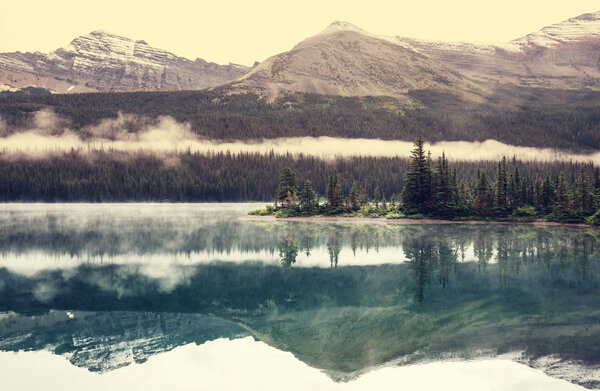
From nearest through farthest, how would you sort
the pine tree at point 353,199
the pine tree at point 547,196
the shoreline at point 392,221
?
the shoreline at point 392,221
the pine tree at point 547,196
the pine tree at point 353,199

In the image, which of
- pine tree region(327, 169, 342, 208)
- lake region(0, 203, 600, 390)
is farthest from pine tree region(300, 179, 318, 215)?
lake region(0, 203, 600, 390)

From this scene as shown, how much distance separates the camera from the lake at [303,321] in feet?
71.8

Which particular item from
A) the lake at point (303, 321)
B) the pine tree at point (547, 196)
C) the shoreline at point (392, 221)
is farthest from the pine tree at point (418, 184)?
the lake at point (303, 321)

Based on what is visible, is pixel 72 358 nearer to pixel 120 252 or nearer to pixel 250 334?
pixel 250 334

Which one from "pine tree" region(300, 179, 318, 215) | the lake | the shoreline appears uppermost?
the lake

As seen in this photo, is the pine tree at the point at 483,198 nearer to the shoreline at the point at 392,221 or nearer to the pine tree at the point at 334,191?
the shoreline at the point at 392,221

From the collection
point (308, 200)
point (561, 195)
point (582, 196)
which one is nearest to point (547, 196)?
point (561, 195)

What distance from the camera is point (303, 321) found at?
2991cm

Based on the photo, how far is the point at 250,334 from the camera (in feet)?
90.9

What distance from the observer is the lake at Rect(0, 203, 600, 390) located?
21875 millimetres

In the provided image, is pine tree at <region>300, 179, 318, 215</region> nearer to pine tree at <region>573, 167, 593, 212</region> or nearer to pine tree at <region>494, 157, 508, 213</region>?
pine tree at <region>494, 157, 508, 213</region>

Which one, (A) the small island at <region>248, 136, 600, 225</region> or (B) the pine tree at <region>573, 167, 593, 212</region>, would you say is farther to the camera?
(A) the small island at <region>248, 136, 600, 225</region>

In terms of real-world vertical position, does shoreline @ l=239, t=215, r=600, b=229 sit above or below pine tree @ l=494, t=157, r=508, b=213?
below

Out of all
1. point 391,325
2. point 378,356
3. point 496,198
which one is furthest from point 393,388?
point 496,198
